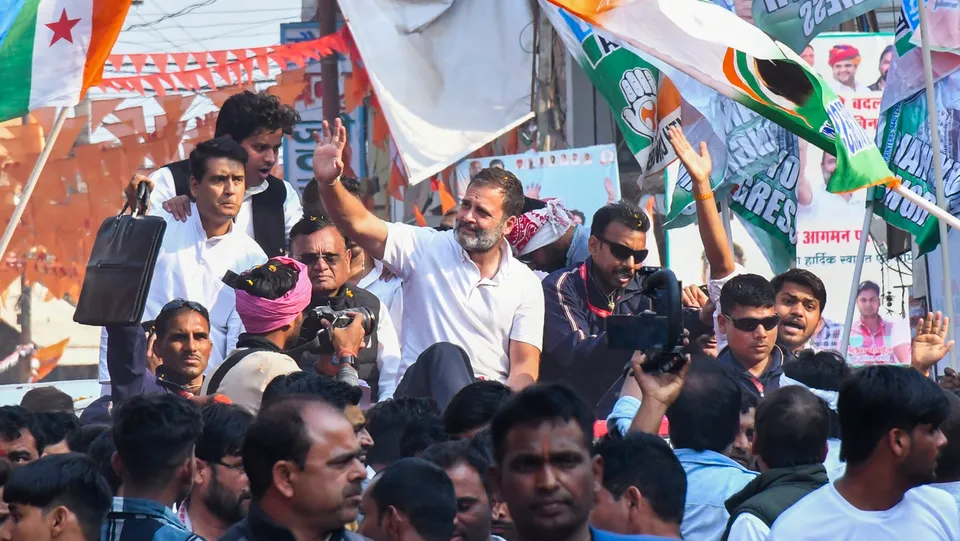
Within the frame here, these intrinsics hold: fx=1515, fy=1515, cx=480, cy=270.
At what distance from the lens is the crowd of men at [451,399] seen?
3594mm

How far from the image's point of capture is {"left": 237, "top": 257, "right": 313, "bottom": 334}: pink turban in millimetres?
6168

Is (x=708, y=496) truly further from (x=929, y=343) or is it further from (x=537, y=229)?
(x=537, y=229)

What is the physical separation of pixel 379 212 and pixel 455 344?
12.0 metres

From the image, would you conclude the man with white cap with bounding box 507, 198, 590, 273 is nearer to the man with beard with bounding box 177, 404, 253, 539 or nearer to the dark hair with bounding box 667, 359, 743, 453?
the dark hair with bounding box 667, 359, 743, 453

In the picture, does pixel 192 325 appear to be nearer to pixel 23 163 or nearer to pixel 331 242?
pixel 331 242

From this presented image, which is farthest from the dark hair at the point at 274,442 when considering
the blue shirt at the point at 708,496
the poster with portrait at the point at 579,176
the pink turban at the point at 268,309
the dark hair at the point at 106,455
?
the poster with portrait at the point at 579,176

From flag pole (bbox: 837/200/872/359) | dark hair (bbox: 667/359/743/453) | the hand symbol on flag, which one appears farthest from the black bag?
flag pole (bbox: 837/200/872/359)

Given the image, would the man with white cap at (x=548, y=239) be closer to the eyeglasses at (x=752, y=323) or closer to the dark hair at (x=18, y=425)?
the eyeglasses at (x=752, y=323)

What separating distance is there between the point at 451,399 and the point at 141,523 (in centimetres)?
171

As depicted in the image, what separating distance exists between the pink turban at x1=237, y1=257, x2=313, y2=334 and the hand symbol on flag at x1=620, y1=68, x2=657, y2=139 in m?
3.11

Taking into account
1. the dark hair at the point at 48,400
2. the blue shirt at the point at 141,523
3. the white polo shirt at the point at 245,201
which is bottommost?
the dark hair at the point at 48,400

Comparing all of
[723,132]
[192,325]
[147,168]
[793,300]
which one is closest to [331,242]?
[192,325]

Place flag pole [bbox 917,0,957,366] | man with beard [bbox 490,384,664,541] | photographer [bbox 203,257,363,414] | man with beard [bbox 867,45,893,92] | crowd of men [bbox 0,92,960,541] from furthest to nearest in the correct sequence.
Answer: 1. man with beard [bbox 867,45,893,92]
2. flag pole [bbox 917,0,957,366]
3. photographer [bbox 203,257,363,414]
4. crowd of men [bbox 0,92,960,541]
5. man with beard [bbox 490,384,664,541]

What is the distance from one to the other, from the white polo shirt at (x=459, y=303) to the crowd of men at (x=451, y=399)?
0.01m
